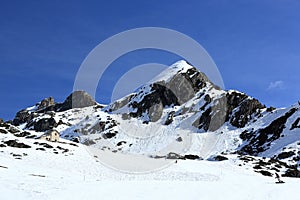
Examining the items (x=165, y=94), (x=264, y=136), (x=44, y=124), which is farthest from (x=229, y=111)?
(x=44, y=124)

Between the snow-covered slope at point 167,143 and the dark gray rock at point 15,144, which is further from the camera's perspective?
the dark gray rock at point 15,144

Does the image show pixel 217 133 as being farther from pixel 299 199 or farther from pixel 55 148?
pixel 299 199

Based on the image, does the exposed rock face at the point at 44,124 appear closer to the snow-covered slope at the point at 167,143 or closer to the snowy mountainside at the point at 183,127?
the snow-covered slope at the point at 167,143

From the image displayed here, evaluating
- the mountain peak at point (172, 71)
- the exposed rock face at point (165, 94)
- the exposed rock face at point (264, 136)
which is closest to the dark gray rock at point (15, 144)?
the exposed rock face at point (264, 136)

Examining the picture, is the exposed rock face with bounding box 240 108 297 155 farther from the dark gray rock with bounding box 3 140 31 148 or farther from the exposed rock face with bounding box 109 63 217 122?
the dark gray rock with bounding box 3 140 31 148

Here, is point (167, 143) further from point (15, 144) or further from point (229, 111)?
point (15, 144)

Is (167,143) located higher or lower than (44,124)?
lower

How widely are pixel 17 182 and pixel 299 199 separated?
68.4 ft

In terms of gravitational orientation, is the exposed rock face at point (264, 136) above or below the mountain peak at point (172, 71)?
below

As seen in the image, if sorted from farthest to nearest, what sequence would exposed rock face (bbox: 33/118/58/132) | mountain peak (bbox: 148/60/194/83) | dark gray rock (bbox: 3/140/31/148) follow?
mountain peak (bbox: 148/60/194/83), exposed rock face (bbox: 33/118/58/132), dark gray rock (bbox: 3/140/31/148)

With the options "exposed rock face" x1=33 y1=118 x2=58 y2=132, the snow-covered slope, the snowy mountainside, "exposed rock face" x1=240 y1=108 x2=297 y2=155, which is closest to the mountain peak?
the snowy mountainside

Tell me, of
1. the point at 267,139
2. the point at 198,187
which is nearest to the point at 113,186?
the point at 198,187

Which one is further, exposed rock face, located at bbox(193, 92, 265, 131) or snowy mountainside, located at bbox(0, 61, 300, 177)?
exposed rock face, located at bbox(193, 92, 265, 131)

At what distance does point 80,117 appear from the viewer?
589 ft
